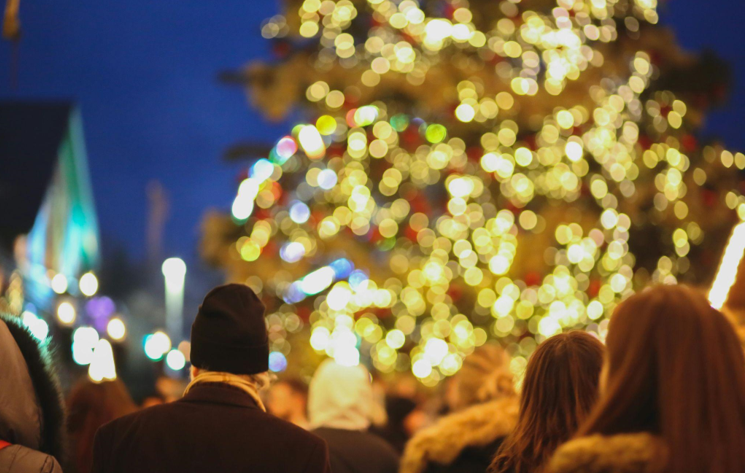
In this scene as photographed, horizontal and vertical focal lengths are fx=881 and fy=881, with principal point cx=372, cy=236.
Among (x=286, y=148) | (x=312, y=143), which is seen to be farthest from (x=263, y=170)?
(x=312, y=143)

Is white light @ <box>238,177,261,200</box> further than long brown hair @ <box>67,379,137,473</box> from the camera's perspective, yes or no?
Yes

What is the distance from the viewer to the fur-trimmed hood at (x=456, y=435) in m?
3.88

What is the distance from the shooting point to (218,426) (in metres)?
3.22

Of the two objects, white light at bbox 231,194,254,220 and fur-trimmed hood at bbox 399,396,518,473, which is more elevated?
white light at bbox 231,194,254,220

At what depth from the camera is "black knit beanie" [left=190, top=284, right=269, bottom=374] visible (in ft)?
11.2

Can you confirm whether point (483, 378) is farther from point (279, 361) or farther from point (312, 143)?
point (279, 361)

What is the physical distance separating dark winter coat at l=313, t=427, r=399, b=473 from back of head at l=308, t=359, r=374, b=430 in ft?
0.29

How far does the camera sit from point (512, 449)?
3.44 m

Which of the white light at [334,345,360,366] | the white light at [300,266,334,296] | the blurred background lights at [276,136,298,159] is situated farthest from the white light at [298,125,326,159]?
the white light at [334,345,360,366]

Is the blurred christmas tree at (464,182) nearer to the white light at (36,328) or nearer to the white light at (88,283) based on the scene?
the white light at (36,328)

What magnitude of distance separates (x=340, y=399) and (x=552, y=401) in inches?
86.4

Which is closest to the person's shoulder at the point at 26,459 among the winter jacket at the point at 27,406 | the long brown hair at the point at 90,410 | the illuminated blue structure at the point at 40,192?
the winter jacket at the point at 27,406

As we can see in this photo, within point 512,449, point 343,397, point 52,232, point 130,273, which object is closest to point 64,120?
point 52,232

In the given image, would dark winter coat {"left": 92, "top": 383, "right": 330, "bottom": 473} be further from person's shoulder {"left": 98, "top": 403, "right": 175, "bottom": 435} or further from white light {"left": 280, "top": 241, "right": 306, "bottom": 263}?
white light {"left": 280, "top": 241, "right": 306, "bottom": 263}
